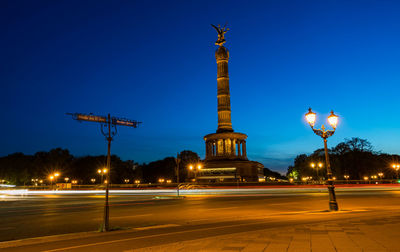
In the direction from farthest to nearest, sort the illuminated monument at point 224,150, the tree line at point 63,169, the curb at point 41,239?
the tree line at point 63,169, the illuminated monument at point 224,150, the curb at point 41,239

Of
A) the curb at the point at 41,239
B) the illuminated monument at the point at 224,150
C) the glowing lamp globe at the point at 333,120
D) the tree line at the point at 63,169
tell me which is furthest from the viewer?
the tree line at the point at 63,169

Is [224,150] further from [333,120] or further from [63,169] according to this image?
[63,169]

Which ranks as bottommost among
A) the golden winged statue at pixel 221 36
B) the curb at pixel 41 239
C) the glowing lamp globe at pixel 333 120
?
the curb at pixel 41 239

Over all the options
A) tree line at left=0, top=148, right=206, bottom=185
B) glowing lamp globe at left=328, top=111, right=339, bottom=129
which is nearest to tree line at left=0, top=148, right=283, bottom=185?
tree line at left=0, top=148, right=206, bottom=185

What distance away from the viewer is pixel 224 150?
184ft

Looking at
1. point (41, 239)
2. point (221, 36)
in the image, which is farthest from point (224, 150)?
point (41, 239)

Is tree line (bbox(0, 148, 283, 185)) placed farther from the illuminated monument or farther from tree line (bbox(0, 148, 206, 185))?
the illuminated monument

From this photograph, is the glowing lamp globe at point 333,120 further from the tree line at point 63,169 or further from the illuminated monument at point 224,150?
the tree line at point 63,169

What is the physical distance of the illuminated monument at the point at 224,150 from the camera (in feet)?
170

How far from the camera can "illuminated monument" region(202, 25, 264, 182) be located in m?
51.8

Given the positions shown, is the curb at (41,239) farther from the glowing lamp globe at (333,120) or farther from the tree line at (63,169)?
the tree line at (63,169)

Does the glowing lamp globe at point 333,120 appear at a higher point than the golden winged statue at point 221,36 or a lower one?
lower

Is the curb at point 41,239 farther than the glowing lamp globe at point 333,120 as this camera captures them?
No

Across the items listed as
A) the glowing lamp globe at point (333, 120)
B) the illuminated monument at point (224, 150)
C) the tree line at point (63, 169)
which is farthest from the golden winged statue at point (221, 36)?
the glowing lamp globe at point (333, 120)
